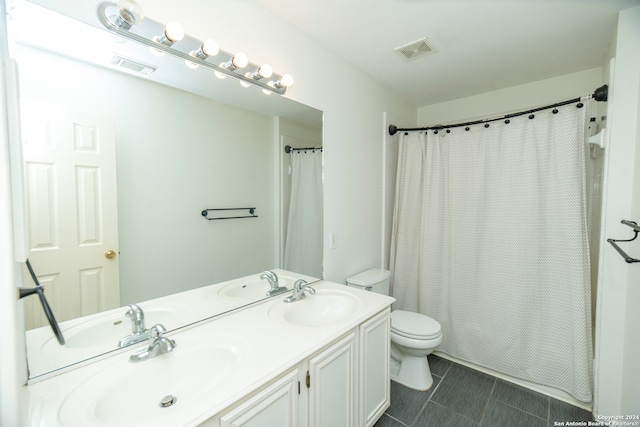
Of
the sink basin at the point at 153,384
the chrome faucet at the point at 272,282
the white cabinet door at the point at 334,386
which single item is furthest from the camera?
the chrome faucet at the point at 272,282

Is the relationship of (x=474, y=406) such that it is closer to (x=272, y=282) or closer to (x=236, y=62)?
(x=272, y=282)

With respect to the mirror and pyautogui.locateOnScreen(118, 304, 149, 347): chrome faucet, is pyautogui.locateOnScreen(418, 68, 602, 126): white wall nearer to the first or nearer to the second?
the mirror

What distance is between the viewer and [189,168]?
1.23m

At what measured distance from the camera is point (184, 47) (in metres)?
1.14

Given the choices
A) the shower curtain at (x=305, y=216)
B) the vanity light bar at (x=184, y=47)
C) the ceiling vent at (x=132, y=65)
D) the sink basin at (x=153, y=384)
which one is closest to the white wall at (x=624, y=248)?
the shower curtain at (x=305, y=216)

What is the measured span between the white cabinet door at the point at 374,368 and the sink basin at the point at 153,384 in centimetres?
66

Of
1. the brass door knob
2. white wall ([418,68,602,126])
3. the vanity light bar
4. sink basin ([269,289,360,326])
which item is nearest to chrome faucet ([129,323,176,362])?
the brass door knob

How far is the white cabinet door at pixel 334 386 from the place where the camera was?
1.09m

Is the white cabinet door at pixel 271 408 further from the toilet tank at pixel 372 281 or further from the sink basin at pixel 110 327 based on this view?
the toilet tank at pixel 372 281

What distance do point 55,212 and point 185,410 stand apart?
76cm

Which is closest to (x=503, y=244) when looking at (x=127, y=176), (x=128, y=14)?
(x=127, y=176)

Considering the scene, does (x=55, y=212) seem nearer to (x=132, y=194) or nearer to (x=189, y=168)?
(x=132, y=194)

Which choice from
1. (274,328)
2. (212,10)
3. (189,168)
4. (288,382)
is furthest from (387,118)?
(288,382)

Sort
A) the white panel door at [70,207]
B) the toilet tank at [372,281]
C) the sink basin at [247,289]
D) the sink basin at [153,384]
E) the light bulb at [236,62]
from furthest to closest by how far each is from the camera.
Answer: the toilet tank at [372,281] < the sink basin at [247,289] < the light bulb at [236,62] < the white panel door at [70,207] < the sink basin at [153,384]
